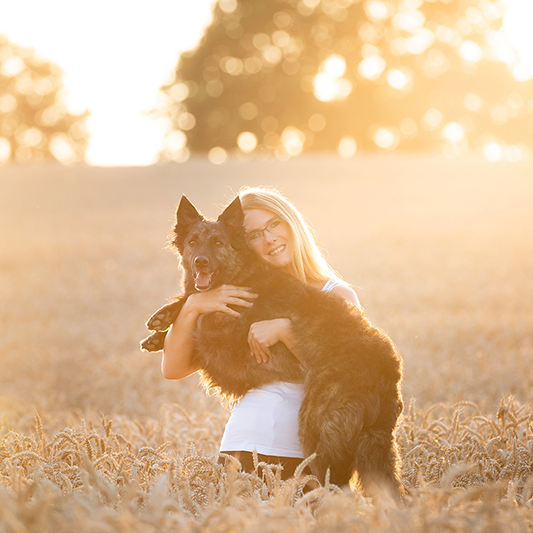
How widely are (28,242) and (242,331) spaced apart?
51.3 ft

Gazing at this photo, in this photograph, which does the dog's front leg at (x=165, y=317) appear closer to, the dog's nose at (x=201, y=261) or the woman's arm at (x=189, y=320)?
the woman's arm at (x=189, y=320)

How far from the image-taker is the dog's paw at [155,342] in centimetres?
420

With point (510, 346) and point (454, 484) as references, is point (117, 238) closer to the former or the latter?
point (510, 346)

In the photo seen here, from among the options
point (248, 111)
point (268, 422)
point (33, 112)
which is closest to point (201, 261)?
point (268, 422)

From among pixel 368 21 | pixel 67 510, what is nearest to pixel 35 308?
pixel 67 510

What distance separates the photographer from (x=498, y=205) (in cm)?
1892

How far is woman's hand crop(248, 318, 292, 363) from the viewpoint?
366 centimetres

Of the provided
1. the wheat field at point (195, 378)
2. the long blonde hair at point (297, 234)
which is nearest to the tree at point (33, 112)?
the wheat field at point (195, 378)

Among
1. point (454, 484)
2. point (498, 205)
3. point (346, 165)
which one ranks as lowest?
point (454, 484)

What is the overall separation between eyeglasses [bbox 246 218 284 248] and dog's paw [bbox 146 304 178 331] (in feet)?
2.51

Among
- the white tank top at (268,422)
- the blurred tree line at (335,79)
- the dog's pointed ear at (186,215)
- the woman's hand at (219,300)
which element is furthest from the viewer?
the blurred tree line at (335,79)

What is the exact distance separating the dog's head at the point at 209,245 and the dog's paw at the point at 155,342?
0.39 m

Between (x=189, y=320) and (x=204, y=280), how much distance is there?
31 centimetres

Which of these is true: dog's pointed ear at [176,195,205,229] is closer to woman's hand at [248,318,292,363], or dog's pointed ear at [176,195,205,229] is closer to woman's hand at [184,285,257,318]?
woman's hand at [184,285,257,318]
